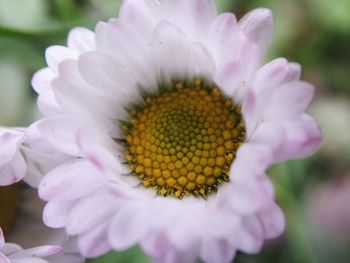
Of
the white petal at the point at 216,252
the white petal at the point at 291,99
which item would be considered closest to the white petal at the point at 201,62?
the white petal at the point at 291,99

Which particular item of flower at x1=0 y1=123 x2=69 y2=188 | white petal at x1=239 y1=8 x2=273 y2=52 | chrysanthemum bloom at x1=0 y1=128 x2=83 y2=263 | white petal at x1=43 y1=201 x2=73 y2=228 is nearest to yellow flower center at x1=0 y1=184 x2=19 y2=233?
chrysanthemum bloom at x1=0 y1=128 x2=83 y2=263

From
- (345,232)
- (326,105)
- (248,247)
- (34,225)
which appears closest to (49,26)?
(34,225)

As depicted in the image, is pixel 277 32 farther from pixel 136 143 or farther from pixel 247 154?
pixel 247 154

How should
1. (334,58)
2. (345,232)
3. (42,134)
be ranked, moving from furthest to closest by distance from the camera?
(334,58) → (345,232) → (42,134)

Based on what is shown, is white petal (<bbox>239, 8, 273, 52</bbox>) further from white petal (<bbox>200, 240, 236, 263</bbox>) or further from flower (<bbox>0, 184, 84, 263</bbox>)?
flower (<bbox>0, 184, 84, 263</bbox>)

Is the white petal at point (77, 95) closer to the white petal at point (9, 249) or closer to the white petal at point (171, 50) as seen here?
the white petal at point (171, 50)

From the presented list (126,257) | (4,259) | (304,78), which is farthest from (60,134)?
(304,78)
